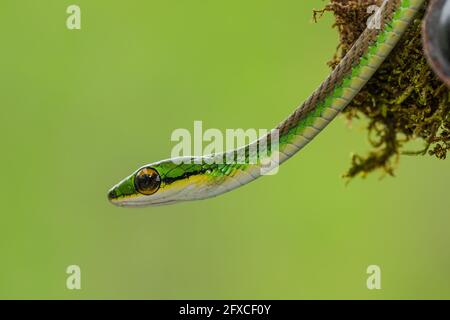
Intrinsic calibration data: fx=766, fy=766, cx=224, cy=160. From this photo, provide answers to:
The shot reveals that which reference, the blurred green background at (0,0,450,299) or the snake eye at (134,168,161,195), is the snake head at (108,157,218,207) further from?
the blurred green background at (0,0,450,299)

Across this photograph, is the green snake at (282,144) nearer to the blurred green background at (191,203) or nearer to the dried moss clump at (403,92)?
the dried moss clump at (403,92)

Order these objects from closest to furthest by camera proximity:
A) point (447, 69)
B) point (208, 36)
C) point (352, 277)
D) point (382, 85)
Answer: point (447, 69) < point (382, 85) < point (352, 277) < point (208, 36)

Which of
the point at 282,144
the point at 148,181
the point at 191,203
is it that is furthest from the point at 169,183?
the point at 191,203

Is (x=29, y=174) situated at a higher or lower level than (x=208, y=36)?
lower

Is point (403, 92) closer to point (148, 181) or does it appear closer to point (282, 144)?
point (282, 144)

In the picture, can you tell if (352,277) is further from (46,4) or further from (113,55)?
(46,4)

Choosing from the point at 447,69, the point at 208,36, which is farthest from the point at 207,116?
the point at 447,69

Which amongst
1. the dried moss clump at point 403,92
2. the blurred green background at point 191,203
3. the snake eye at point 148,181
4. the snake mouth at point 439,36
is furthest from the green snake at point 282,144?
the blurred green background at point 191,203
